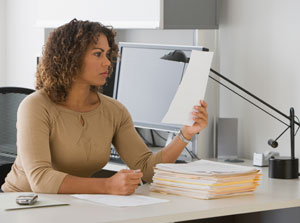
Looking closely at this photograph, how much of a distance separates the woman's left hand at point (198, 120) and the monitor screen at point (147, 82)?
59 centimetres

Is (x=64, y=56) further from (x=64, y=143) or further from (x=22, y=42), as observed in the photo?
(x=22, y=42)

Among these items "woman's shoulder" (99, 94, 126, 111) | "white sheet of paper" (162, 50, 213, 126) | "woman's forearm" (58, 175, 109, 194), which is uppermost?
"white sheet of paper" (162, 50, 213, 126)

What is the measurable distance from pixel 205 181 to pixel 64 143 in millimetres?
534

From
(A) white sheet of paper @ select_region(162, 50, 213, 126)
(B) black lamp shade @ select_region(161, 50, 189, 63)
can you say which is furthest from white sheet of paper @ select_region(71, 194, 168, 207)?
(B) black lamp shade @ select_region(161, 50, 189, 63)

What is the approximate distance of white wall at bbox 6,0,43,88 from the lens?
412 centimetres

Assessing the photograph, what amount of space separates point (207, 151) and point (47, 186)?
117 centimetres

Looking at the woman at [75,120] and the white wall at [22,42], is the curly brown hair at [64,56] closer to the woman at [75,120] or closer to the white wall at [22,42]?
the woman at [75,120]

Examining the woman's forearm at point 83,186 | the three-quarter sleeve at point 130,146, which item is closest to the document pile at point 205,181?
the woman's forearm at point 83,186

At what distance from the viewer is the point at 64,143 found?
7.52 feet

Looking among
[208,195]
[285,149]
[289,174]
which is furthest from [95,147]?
[285,149]

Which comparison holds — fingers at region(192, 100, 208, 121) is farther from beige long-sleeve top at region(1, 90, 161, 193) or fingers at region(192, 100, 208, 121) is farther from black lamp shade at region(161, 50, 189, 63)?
black lamp shade at region(161, 50, 189, 63)

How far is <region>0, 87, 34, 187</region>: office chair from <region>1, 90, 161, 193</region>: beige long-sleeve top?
26cm

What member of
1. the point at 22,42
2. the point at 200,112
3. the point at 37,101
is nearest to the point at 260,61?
the point at 200,112

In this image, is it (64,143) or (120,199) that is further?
(64,143)
